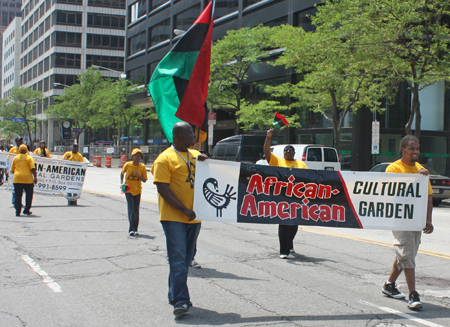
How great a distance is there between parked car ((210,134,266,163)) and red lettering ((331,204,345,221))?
54.1 ft

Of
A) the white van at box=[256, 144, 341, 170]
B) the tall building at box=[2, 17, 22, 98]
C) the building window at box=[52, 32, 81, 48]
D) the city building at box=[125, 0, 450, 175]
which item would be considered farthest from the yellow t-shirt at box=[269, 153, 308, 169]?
the tall building at box=[2, 17, 22, 98]

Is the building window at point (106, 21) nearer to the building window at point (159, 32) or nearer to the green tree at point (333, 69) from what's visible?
the building window at point (159, 32)

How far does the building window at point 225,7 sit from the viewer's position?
3904cm

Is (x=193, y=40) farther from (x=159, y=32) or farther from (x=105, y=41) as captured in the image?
(x=105, y=41)

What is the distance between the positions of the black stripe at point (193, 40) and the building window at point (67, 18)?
81.2m

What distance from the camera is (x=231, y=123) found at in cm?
4497

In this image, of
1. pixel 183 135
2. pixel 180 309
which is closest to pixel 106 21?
pixel 183 135

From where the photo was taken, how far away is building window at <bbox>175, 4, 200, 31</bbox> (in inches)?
1781

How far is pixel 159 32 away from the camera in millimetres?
52375

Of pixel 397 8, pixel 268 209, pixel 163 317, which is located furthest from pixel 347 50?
pixel 163 317

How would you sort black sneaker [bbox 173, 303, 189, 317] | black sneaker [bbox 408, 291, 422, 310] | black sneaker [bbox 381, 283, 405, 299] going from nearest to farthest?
black sneaker [bbox 173, 303, 189, 317] → black sneaker [bbox 408, 291, 422, 310] → black sneaker [bbox 381, 283, 405, 299]

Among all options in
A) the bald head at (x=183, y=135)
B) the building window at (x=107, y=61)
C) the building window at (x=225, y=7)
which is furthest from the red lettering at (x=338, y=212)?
the building window at (x=107, y=61)

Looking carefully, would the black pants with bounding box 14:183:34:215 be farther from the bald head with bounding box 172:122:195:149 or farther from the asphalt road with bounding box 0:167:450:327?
the bald head with bounding box 172:122:195:149

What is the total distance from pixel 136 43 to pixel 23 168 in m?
48.1
